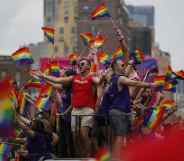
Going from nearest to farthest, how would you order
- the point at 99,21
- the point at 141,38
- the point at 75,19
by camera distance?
the point at 99,21 < the point at 75,19 < the point at 141,38

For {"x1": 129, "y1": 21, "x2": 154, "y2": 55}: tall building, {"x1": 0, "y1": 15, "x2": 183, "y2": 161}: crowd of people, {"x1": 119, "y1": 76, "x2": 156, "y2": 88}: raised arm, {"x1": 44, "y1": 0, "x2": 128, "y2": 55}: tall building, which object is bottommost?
{"x1": 129, "y1": 21, "x2": 154, "y2": 55}: tall building

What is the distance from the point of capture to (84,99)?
14.8 metres

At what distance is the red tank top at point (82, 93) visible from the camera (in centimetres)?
1482

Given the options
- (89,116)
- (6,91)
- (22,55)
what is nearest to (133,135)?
(89,116)

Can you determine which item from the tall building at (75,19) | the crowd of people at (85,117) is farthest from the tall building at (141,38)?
the crowd of people at (85,117)

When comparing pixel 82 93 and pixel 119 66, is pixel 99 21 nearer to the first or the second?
pixel 82 93

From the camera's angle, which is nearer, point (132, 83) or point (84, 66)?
point (132, 83)

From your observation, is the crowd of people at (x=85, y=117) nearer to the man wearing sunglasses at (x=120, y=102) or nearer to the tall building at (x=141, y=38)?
the man wearing sunglasses at (x=120, y=102)

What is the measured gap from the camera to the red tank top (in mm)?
14820

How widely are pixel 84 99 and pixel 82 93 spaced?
88 millimetres

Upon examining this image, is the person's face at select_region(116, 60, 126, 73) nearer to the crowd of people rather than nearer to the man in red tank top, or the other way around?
the crowd of people

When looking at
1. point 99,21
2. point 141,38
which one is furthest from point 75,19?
point 141,38

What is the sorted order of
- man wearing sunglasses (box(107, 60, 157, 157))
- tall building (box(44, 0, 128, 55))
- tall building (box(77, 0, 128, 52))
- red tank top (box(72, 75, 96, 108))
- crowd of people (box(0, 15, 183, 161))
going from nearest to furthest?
man wearing sunglasses (box(107, 60, 157, 157))
crowd of people (box(0, 15, 183, 161))
red tank top (box(72, 75, 96, 108))
tall building (box(77, 0, 128, 52))
tall building (box(44, 0, 128, 55))

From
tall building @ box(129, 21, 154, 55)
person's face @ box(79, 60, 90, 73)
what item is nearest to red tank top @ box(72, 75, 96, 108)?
person's face @ box(79, 60, 90, 73)
